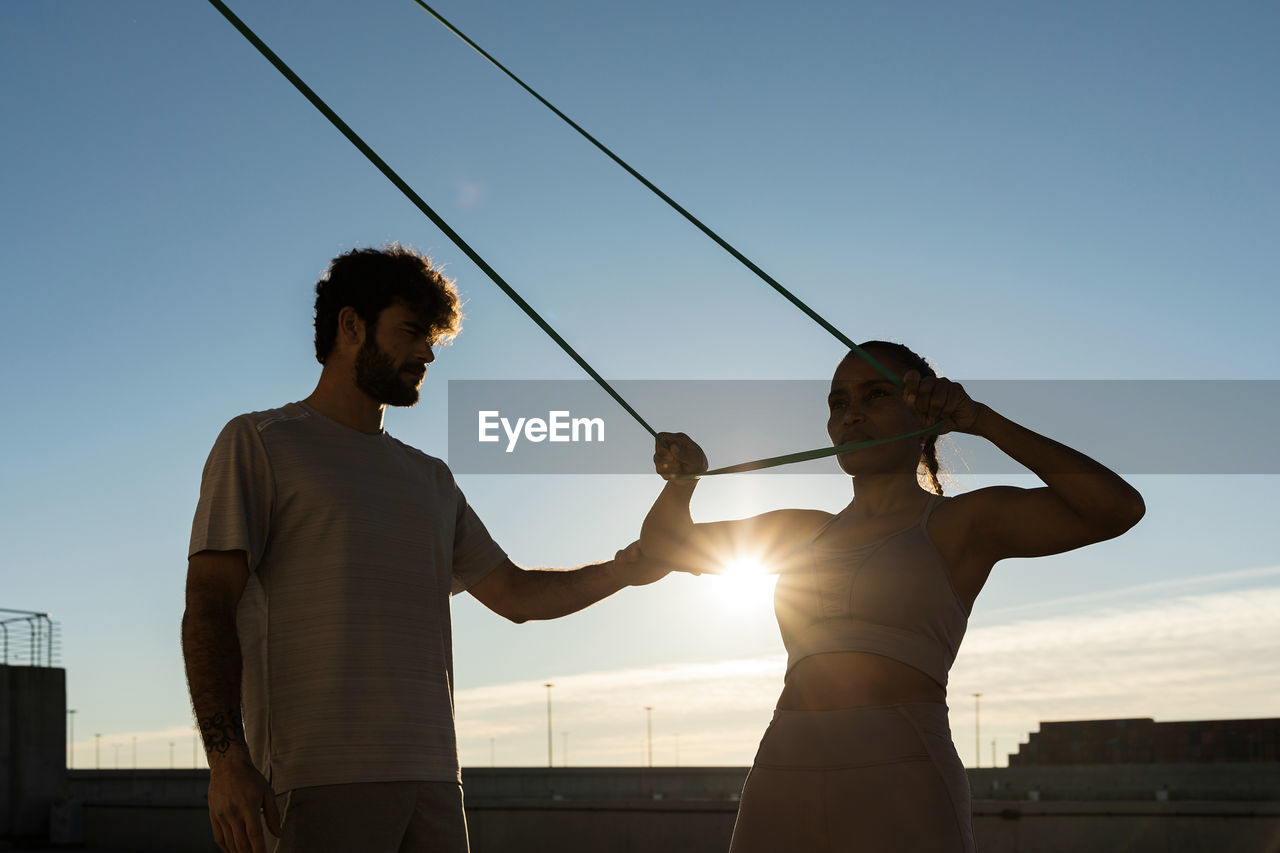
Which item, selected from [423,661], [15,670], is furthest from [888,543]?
[15,670]

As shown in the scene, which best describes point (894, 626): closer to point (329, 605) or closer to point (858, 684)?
point (858, 684)

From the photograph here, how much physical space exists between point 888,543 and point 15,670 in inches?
1178

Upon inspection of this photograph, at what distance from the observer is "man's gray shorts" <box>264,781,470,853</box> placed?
2988 millimetres

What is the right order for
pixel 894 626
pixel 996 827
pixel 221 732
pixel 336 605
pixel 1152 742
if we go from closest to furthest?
pixel 221 732
pixel 894 626
pixel 336 605
pixel 996 827
pixel 1152 742

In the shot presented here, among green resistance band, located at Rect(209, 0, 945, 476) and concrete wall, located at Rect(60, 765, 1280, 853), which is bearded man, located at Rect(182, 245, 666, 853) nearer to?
green resistance band, located at Rect(209, 0, 945, 476)

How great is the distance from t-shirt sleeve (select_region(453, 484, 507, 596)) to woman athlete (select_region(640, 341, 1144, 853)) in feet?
3.41

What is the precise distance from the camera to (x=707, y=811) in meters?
12.1

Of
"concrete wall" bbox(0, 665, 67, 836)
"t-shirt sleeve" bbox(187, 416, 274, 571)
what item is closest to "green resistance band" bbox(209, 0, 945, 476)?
"t-shirt sleeve" bbox(187, 416, 274, 571)

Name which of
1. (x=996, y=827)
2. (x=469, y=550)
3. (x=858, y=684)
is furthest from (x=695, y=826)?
(x=858, y=684)

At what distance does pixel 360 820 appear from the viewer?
3.04 m

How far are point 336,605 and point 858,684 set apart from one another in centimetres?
132

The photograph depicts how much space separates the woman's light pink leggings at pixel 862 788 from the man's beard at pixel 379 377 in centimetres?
142

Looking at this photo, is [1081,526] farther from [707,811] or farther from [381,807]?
[707,811]

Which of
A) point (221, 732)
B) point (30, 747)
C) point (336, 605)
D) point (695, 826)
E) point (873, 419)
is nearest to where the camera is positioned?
point (221, 732)
